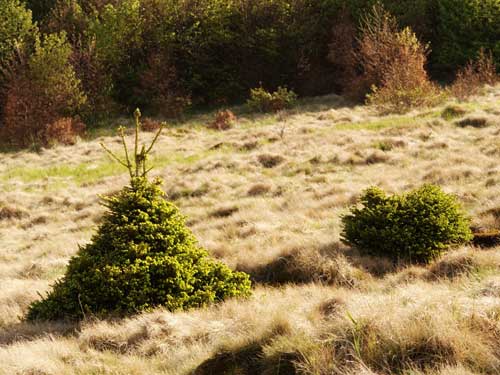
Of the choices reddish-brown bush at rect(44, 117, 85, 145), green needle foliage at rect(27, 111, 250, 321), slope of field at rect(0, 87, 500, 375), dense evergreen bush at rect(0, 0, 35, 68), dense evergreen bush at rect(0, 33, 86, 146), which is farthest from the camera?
dense evergreen bush at rect(0, 0, 35, 68)

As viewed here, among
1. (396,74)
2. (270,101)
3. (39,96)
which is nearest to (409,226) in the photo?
(396,74)

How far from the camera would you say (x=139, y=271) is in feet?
19.0

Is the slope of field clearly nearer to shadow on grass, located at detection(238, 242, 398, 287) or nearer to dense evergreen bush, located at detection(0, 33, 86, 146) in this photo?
shadow on grass, located at detection(238, 242, 398, 287)

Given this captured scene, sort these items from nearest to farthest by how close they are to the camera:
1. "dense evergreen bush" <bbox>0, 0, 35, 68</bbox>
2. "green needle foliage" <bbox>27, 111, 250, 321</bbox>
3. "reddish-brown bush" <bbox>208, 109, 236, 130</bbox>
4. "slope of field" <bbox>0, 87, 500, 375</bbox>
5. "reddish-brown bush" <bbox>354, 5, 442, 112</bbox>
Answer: "slope of field" <bbox>0, 87, 500, 375</bbox>, "green needle foliage" <bbox>27, 111, 250, 321</bbox>, "reddish-brown bush" <bbox>354, 5, 442, 112</bbox>, "reddish-brown bush" <bbox>208, 109, 236, 130</bbox>, "dense evergreen bush" <bbox>0, 0, 35, 68</bbox>

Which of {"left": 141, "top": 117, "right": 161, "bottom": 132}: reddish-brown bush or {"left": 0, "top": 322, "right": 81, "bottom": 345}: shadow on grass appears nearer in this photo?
{"left": 0, "top": 322, "right": 81, "bottom": 345}: shadow on grass

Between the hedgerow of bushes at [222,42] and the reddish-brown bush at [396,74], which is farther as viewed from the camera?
the hedgerow of bushes at [222,42]

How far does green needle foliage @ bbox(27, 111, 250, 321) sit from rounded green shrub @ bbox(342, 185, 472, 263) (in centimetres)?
191

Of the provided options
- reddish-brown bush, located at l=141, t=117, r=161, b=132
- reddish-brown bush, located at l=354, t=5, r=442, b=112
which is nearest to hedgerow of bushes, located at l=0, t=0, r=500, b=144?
reddish-brown bush, located at l=141, t=117, r=161, b=132

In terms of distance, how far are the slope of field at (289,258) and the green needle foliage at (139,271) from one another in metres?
0.32

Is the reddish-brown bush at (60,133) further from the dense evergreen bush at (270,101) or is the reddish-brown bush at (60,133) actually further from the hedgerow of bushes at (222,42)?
the dense evergreen bush at (270,101)

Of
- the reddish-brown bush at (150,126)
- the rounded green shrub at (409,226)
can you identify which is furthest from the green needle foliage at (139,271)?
the reddish-brown bush at (150,126)

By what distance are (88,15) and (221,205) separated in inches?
1058

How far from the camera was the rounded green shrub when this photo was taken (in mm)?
6809

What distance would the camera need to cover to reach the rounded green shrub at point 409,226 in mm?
6809
